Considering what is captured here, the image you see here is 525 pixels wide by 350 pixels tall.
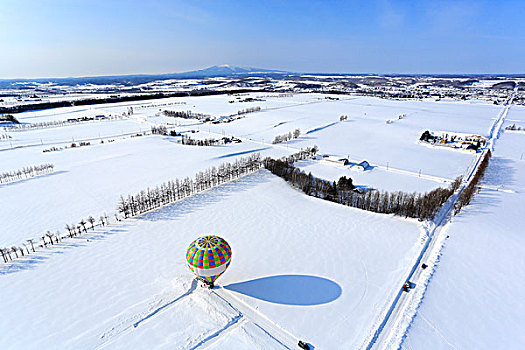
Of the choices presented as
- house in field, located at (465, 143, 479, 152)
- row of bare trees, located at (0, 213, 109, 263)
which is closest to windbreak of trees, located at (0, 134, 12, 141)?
row of bare trees, located at (0, 213, 109, 263)

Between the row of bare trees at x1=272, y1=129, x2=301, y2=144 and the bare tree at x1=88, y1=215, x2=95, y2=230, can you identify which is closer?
the bare tree at x1=88, y1=215, x2=95, y2=230

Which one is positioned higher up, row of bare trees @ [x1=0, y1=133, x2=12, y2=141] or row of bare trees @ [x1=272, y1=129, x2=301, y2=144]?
row of bare trees @ [x1=0, y1=133, x2=12, y2=141]

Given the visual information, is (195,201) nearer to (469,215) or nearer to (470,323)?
(470,323)

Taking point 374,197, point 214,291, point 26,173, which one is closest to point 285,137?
point 374,197

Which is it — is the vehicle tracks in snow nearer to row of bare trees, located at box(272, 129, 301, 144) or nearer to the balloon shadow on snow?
the balloon shadow on snow

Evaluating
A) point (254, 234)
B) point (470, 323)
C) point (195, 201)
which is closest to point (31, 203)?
point (195, 201)

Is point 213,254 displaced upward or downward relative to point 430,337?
upward
